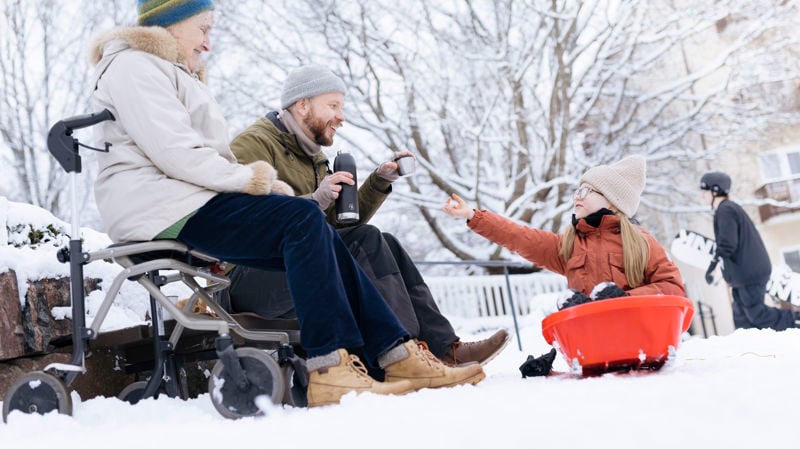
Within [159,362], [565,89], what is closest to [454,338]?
[159,362]

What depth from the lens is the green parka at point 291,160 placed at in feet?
9.86

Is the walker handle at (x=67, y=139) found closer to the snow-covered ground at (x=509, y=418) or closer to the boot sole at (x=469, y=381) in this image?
the snow-covered ground at (x=509, y=418)

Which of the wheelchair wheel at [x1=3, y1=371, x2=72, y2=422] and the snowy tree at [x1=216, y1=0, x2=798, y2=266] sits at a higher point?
the snowy tree at [x1=216, y1=0, x2=798, y2=266]

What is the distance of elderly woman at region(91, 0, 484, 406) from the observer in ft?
7.16

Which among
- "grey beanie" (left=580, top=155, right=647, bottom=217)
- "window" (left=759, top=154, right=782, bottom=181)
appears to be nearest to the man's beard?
"grey beanie" (left=580, top=155, right=647, bottom=217)

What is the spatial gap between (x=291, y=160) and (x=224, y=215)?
927mm

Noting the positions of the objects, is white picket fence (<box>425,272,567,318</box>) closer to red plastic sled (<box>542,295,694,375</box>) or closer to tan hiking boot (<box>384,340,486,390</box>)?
red plastic sled (<box>542,295,694,375</box>)

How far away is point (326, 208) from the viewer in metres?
2.86

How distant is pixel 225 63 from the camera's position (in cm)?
1191

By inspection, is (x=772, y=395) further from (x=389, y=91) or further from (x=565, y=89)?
(x=389, y=91)

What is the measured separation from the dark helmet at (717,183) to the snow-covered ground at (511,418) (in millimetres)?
3819

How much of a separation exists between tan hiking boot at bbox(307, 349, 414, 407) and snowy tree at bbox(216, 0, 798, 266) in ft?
27.9

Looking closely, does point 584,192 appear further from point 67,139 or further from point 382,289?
point 67,139

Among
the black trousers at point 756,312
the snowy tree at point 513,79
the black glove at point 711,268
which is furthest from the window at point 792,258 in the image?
the black trousers at point 756,312
